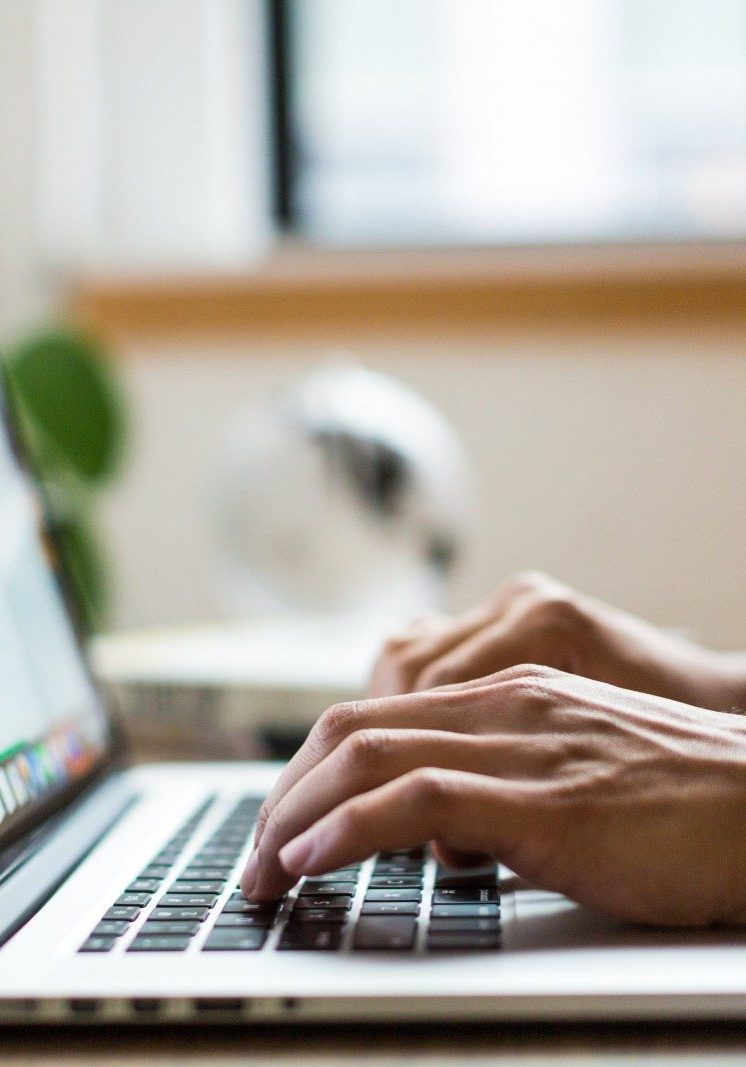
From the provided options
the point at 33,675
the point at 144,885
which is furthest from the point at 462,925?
the point at 33,675

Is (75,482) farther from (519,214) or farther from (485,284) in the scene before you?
(519,214)

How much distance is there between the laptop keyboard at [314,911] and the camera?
1.20 ft

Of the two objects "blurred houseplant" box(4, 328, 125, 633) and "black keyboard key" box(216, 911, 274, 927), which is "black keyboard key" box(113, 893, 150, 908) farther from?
"blurred houseplant" box(4, 328, 125, 633)

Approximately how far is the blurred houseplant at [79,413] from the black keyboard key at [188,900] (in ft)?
Result: 3.05

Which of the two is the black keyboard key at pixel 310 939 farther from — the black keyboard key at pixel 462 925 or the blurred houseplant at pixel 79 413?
the blurred houseplant at pixel 79 413

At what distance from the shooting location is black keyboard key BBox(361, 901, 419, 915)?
40 centimetres

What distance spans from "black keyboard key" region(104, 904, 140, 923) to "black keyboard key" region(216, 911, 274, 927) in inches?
1.2

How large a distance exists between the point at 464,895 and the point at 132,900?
11 cm

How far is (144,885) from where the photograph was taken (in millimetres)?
440

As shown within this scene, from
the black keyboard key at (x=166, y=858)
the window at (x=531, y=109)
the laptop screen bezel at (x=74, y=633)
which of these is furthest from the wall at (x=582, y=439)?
the black keyboard key at (x=166, y=858)

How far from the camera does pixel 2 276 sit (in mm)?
1762

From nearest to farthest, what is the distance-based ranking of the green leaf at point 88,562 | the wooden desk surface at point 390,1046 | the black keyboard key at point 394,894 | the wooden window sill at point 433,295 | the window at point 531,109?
the wooden desk surface at point 390,1046 → the black keyboard key at point 394,894 → the green leaf at point 88,562 → the wooden window sill at point 433,295 → the window at point 531,109

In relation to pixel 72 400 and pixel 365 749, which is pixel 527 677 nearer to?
pixel 365 749

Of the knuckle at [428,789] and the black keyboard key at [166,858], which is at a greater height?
the knuckle at [428,789]
